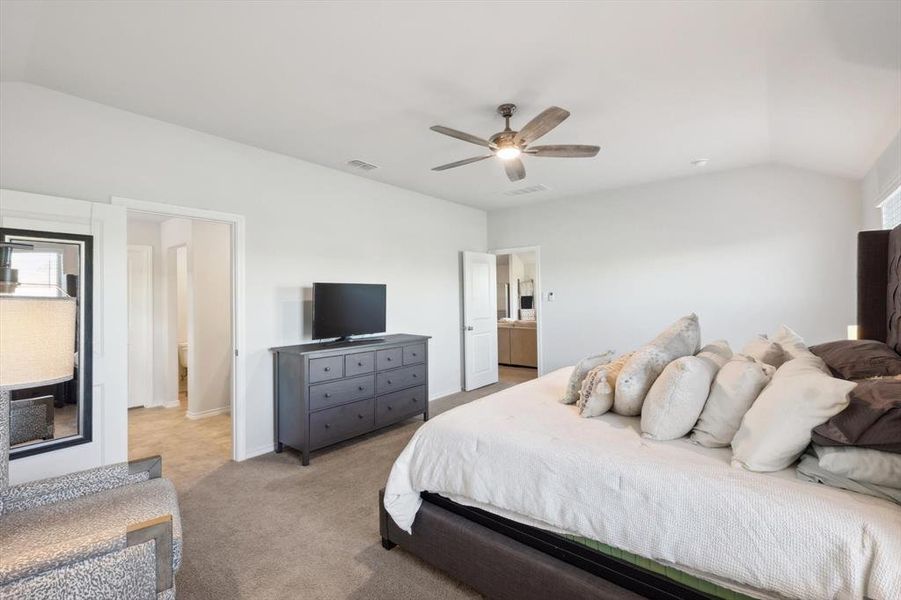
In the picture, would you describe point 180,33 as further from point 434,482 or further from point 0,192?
point 434,482

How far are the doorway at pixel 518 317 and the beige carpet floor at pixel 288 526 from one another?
10.9ft

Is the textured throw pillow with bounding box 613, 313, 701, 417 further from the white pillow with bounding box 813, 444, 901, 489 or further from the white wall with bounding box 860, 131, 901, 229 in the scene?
the white wall with bounding box 860, 131, 901, 229

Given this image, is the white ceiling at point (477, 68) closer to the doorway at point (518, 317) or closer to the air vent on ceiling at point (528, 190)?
the air vent on ceiling at point (528, 190)

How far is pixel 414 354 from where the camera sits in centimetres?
438

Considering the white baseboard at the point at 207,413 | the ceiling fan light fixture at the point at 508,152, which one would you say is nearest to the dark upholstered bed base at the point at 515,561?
the ceiling fan light fixture at the point at 508,152

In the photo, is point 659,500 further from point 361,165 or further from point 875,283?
point 361,165

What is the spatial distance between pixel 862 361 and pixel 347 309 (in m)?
3.71

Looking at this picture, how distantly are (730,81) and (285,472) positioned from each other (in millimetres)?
4165

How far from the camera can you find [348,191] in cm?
442

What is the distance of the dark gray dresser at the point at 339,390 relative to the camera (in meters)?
3.40

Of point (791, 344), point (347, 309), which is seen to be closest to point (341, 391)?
point (347, 309)

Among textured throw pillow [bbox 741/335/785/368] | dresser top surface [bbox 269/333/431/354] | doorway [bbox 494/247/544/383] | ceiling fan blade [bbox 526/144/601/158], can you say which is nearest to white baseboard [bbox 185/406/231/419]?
dresser top surface [bbox 269/333/431/354]

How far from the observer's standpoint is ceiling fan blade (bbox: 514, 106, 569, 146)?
7.66 feet

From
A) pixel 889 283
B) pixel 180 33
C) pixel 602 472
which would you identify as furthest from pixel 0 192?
pixel 889 283
